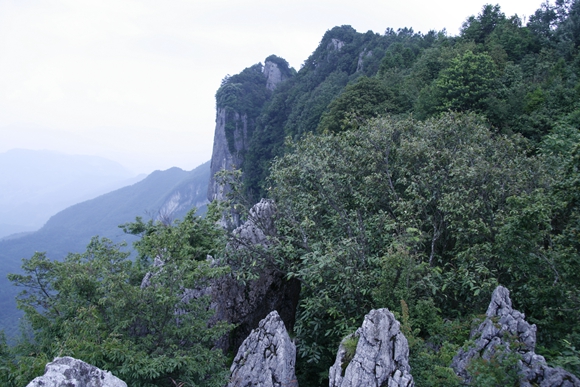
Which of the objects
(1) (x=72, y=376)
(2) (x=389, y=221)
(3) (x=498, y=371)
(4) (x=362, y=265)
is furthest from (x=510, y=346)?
(1) (x=72, y=376)

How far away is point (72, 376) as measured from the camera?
185 inches

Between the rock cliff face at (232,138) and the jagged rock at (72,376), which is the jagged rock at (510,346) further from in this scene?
the rock cliff face at (232,138)

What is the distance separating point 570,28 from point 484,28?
9.95 metres

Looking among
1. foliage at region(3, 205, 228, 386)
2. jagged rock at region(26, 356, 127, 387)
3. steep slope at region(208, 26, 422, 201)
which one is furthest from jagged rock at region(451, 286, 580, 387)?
steep slope at region(208, 26, 422, 201)

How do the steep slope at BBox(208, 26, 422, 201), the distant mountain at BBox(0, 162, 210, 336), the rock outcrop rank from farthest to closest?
the distant mountain at BBox(0, 162, 210, 336) < the steep slope at BBox(208, 26, 422, 201) < the rock outcrop

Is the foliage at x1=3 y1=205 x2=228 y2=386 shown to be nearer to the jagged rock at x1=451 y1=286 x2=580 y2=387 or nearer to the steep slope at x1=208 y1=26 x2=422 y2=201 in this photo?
the jagged rock at x1=451 y1=286 x2=580 y2=387

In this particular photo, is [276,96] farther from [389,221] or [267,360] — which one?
[267,360]

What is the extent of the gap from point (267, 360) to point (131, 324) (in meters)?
2.75

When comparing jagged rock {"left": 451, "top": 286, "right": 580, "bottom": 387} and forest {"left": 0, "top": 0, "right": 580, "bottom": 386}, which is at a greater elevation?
forest {"left": 0, "top": 0, "right": 580, "bottom": 386}

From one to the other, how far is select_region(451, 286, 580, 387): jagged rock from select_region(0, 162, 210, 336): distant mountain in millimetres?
86892

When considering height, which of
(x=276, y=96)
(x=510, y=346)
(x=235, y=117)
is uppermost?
(x=276, y=96)

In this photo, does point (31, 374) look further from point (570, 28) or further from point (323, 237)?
point (570, 28)

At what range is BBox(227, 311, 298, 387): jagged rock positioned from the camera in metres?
6.83

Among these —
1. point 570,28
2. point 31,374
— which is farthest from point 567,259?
point 570,28
